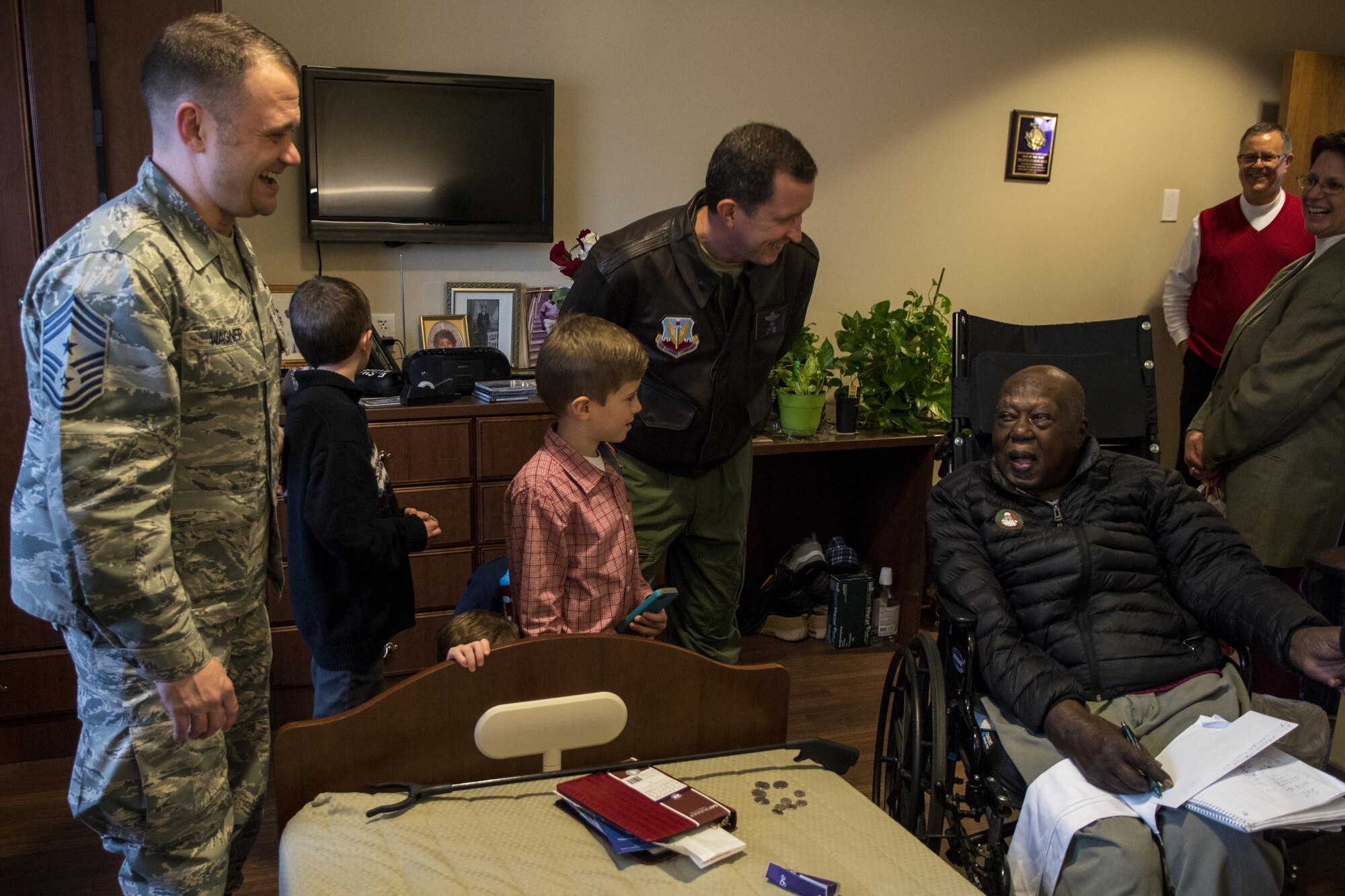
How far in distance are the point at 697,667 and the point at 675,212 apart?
115 cm

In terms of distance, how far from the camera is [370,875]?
1.25 meters

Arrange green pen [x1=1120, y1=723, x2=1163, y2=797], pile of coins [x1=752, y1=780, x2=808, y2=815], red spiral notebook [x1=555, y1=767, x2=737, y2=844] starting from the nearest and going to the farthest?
red spiral notebook [x1=555, y1=767, x2=737, y2=844] → pile of coins [x1=752, y1=780, x2=808, y2=815] → green pen [x1=1120, y1=723, x2=1163, y2=797]

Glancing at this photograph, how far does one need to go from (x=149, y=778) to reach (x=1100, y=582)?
1667 millimetres

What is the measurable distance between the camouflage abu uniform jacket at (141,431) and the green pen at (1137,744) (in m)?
1.42

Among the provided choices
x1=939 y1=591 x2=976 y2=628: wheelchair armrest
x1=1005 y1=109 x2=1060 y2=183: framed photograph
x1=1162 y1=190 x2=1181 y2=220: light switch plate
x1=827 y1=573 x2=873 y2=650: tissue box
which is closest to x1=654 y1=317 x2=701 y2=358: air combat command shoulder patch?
x1=939 y1=591 x2=976 y2=628: wheelchair armrest

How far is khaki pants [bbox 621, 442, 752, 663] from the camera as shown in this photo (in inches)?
92.7

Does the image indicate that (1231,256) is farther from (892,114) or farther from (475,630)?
(475,630)

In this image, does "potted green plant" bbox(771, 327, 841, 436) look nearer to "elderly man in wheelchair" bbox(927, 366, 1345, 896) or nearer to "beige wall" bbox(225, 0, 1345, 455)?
"beige wall" bbox(225, 0, 1345, 455)

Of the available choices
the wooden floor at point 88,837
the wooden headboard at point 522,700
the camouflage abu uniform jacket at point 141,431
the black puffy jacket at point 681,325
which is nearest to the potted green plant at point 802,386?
the wooden floor at point 88,837

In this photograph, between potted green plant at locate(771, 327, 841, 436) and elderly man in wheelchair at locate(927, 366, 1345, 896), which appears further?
potted green plant at locate(771, 327, 841, 436)

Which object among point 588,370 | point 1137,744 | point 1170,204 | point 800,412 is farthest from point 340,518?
point 1170,204

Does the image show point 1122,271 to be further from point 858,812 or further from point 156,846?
point 156,846

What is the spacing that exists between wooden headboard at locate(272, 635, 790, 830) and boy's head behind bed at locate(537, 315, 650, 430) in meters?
0.47

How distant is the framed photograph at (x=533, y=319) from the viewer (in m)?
3.48
